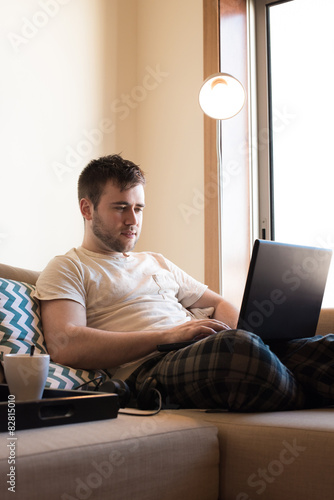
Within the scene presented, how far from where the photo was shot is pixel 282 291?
1453 mm

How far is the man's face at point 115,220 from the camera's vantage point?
74.1 inches

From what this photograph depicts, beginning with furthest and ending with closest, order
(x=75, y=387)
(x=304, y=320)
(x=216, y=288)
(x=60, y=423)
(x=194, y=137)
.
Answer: (x=194, y=137)
(x=216, y=288)
(x=304, y=320)
(x=75, y=387)
(x=60, y=423)

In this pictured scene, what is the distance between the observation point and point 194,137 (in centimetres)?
297

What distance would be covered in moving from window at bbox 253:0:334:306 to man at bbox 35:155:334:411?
1.06 meters

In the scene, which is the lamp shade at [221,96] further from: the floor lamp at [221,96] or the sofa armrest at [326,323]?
the sofa armrest at [326,323]

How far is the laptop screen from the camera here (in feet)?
4.55

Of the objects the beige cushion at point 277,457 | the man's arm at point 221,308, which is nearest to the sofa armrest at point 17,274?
the man's arm at point 221,308

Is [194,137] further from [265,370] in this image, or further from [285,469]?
[285,469]

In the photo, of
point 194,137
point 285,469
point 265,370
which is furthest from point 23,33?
point 285,469

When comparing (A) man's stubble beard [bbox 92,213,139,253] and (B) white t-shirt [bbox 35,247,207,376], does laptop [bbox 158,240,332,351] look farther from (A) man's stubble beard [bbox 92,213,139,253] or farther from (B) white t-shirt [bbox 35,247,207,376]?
(A) man's stubble beard [bbox 92,213,139,253]

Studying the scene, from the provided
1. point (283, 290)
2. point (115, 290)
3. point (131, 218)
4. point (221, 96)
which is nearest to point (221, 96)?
point (221, 96)

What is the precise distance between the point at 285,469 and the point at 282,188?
2117mm

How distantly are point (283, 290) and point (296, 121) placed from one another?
173 cm

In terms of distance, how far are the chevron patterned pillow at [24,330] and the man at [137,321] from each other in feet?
0.12
